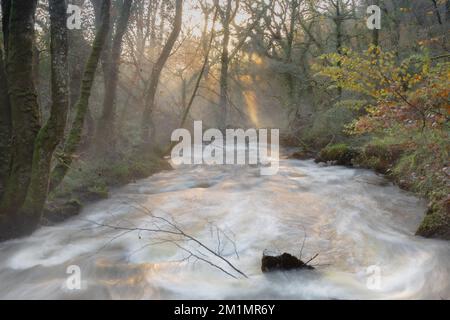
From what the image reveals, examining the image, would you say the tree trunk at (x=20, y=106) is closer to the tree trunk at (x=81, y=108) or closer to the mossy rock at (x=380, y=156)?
the tree trunk at (x=81, y=108)

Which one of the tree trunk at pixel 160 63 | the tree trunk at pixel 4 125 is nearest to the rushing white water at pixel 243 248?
the tree trunk at pixel 4 125

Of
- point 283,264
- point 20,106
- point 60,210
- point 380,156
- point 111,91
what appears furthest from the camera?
point 111,91

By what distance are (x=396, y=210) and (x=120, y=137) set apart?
33.1ft

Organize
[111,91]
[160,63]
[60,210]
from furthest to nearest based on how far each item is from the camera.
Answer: [160,63] < [111,91] < [60,210]

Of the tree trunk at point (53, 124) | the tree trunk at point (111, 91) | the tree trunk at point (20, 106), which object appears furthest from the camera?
the tree trunk at point (111, 91)

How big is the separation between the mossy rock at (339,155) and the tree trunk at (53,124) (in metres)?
9.01

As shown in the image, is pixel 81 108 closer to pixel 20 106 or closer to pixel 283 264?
pixel 20 106

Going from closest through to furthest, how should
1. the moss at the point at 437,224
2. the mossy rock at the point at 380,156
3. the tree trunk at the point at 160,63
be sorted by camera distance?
the moss at the point at 437,224 < the mossy rock at the point at 380,156 < the tree trunk at the point at 160,63

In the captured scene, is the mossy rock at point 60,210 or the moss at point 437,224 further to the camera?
the mossy rock at point 60,210

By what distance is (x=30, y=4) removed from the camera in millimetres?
6266

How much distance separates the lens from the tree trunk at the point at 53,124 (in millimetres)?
6586

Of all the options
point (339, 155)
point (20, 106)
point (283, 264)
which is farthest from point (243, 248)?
point (339, 155)

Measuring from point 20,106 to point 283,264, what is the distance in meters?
4.71

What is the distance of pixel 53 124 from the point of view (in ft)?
21.7
